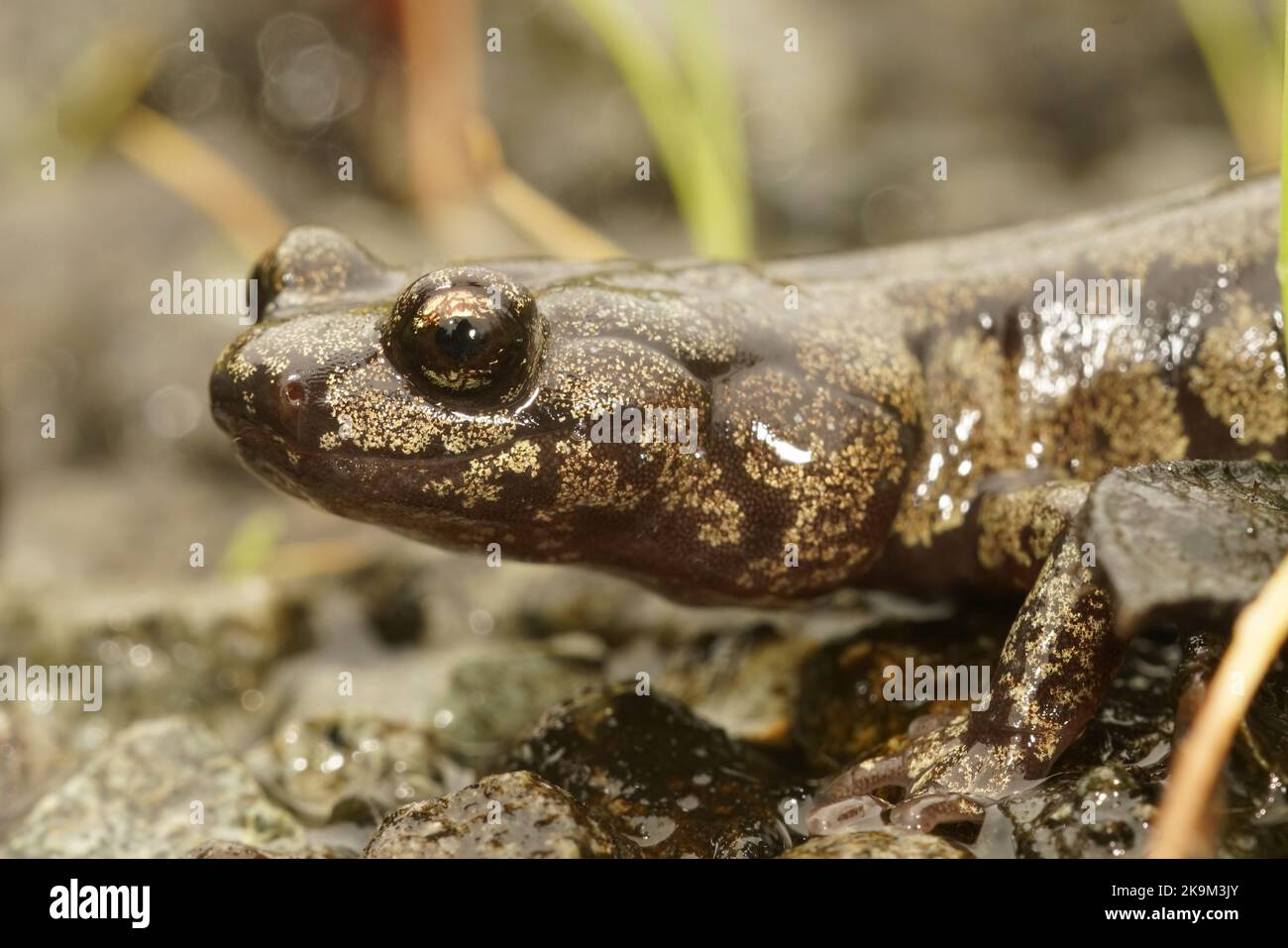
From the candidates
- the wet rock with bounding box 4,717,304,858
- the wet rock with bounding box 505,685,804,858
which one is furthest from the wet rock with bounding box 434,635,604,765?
the wet rock with bounding box 4,717,304,858

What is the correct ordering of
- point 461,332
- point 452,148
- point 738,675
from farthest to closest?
point 452,148 < point 738,675 < point 461,332

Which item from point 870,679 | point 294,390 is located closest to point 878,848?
point 870,679

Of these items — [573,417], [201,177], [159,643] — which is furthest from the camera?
[201,177]

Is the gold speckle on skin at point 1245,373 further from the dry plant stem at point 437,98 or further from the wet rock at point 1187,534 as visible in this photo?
the dry plant stem at point 437,98

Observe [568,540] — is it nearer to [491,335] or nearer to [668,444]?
[668,444]

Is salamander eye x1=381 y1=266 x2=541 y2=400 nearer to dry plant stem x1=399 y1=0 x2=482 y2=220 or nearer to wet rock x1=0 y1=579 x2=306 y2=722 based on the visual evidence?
wet rock x1=0 y1=579 x2=306 y2=722

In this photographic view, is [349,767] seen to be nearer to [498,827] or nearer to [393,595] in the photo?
[498,827]

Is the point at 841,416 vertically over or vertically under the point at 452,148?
under

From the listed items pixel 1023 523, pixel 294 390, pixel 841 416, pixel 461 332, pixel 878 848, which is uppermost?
pixel 461 332

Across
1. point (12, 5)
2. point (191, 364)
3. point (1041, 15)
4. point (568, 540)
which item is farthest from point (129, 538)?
point (1041, 15)
